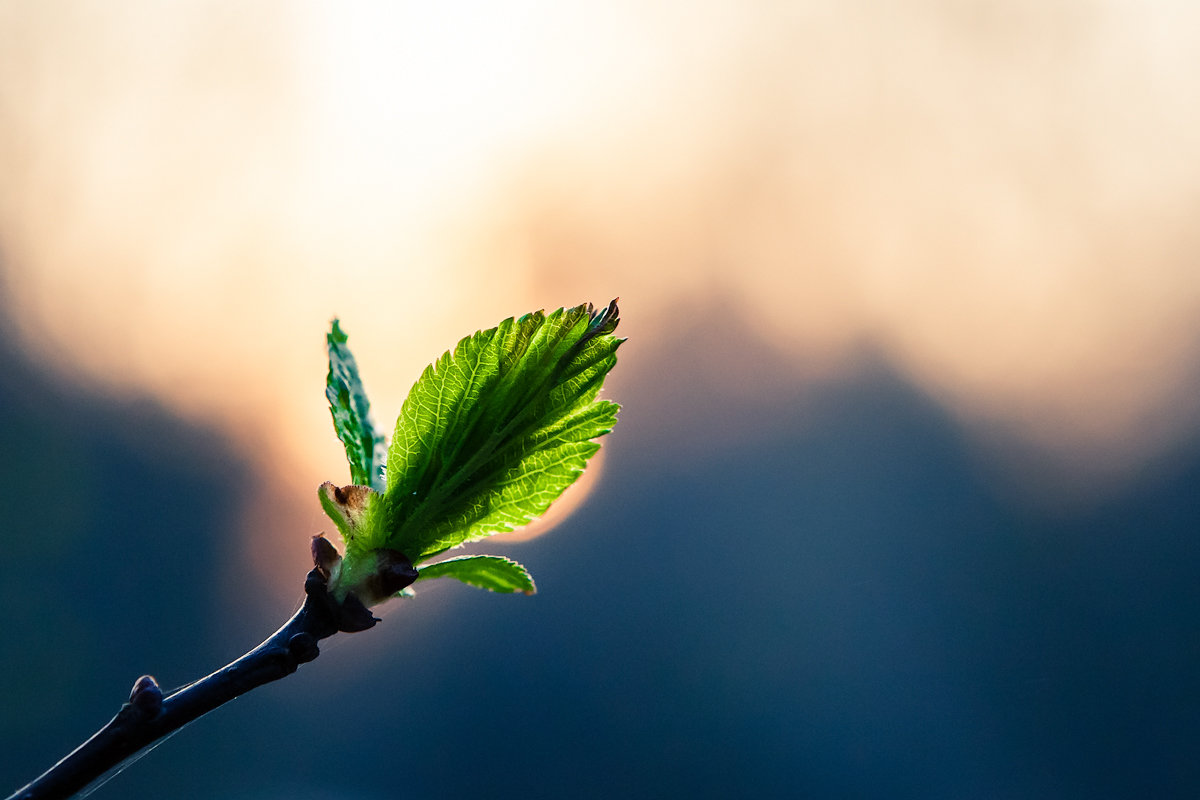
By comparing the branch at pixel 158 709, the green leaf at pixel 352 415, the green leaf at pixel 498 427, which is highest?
the green leaf at pixel 352 415

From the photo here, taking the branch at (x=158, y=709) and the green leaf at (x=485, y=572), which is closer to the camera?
the branch at (x=158, y=709)

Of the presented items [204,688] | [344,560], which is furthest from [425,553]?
[204,688]

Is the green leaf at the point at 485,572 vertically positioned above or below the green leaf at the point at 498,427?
below

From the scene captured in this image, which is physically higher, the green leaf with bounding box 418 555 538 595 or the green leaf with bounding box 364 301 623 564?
the green leaf with bounding box 364 301 623 564

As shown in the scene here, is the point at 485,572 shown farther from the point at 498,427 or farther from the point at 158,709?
the point at 158,709

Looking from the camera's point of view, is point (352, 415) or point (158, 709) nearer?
point (158, 709)

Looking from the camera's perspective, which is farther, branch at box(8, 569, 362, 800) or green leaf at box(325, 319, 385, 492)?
green leaf at box(325, 319, 385, 492)

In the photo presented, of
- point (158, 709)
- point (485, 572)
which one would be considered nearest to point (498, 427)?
point (485, 572)
